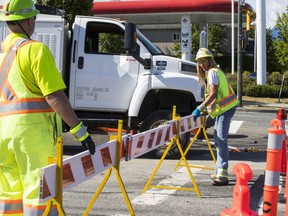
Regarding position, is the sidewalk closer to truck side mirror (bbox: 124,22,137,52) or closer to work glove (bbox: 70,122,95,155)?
truck side mirror (bbox: 124,22,137,52)

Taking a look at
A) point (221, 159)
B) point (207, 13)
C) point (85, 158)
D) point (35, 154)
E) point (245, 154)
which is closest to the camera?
point (35, 154)

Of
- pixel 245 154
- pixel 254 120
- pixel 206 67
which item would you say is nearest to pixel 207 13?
pixel 254 120

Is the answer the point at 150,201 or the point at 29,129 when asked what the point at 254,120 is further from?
the point at 29,129

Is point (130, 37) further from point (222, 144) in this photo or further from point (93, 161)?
point (93, 161)

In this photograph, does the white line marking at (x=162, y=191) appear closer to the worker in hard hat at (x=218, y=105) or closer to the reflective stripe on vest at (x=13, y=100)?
the worker in hard hat at (x=218, y=105)

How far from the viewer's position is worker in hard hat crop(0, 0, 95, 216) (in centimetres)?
360

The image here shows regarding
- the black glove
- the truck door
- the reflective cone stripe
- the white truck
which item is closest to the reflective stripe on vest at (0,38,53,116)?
the black glove

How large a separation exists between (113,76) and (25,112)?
6112mm

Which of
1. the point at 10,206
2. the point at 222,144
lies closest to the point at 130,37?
the point at 222,144

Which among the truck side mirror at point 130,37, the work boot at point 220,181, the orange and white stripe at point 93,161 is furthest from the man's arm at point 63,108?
the truck side mirror at point 130,37

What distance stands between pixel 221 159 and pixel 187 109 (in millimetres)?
2586

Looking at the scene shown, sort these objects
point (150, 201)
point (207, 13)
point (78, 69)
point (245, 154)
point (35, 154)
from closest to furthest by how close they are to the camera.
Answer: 1. point (35, 154)
2. point (150, 201)
3. point (78, 69)
4. point (245, 154)
5. point (207, 13)

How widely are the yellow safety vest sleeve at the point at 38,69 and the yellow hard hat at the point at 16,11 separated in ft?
0.83

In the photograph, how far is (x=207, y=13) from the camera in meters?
33.2
